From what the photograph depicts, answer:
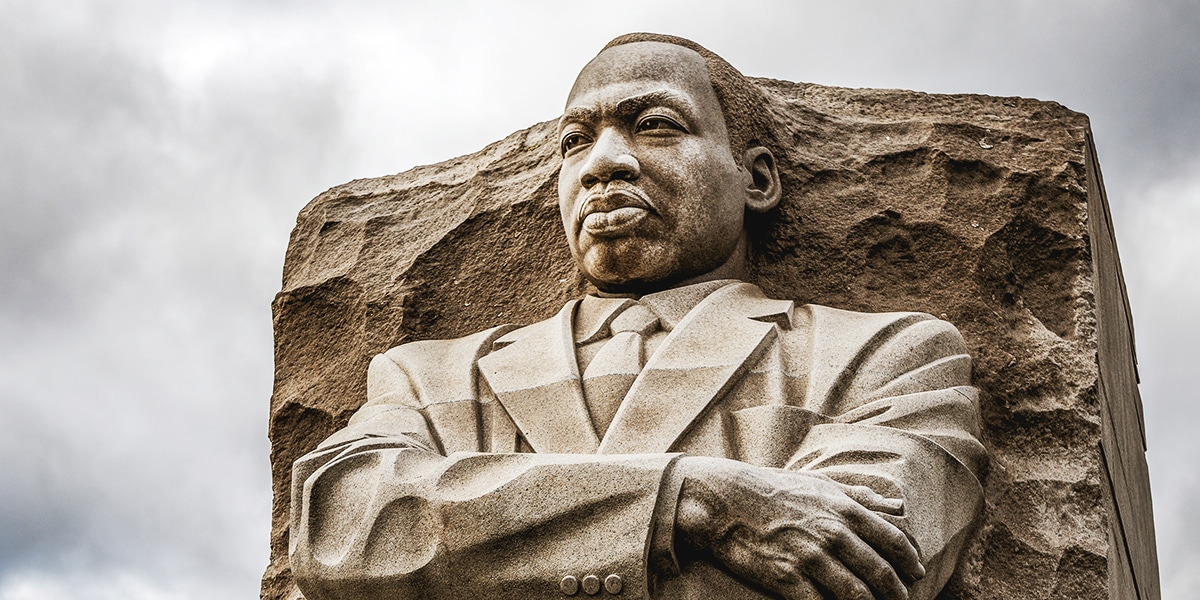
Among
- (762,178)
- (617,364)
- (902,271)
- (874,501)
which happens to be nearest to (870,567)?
(874,501)

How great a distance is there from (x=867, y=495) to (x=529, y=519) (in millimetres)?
947

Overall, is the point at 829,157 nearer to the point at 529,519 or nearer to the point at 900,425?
the point at 900,425

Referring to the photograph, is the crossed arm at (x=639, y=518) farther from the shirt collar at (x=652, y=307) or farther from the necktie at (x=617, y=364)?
the shirt collar at (x=652, y=307)

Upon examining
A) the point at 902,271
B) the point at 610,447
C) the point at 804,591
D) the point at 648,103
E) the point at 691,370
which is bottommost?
the point at 804,591

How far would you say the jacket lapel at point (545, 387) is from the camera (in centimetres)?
612

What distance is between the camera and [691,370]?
6.12 meters

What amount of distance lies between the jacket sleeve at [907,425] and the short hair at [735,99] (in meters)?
0.94

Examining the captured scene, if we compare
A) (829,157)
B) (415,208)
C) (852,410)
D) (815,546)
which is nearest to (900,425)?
(852,410)

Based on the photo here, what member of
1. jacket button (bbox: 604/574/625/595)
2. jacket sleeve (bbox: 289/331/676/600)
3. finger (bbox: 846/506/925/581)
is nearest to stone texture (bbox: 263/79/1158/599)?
finger (bbox: 846/506/925/581)

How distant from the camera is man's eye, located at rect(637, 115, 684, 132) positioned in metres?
6.77

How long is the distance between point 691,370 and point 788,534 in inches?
35.5

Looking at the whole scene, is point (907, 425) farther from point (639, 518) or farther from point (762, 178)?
point (762, 178)

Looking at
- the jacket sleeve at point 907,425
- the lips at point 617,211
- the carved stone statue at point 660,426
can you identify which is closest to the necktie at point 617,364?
the carved stone statue at point 660,426

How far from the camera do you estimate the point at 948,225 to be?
715 centimetres
